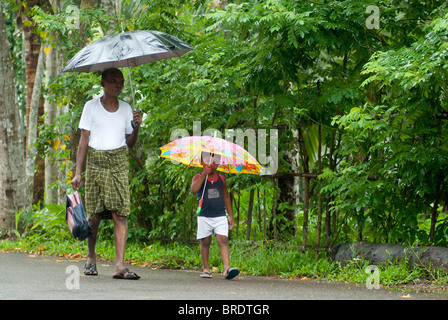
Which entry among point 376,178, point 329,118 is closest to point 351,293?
point 376,178

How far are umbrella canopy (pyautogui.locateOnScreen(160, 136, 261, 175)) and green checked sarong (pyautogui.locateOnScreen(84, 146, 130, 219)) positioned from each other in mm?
551

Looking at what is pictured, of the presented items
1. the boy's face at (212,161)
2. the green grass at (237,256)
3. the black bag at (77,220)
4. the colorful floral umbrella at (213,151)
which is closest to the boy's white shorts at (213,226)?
the colorful floral umbrella at (213,151)

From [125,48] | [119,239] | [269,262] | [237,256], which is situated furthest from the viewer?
[237,256]

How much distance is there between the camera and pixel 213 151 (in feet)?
21.7

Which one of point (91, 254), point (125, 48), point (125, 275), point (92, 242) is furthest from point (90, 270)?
point (125, 48)

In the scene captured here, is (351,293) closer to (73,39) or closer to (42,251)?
(42,251)

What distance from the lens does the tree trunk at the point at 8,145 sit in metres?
11.0

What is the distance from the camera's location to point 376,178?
712 cm

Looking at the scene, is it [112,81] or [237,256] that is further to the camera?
[237,256]

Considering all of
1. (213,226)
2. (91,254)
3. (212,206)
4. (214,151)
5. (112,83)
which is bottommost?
(91,254)

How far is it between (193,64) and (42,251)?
405 centimetres

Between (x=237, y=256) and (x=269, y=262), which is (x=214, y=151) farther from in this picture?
(x=237, y=256)

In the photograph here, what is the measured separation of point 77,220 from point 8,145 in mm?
5467

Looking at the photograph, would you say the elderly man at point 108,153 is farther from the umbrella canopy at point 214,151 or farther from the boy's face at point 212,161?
the boy's face at point 212,161
